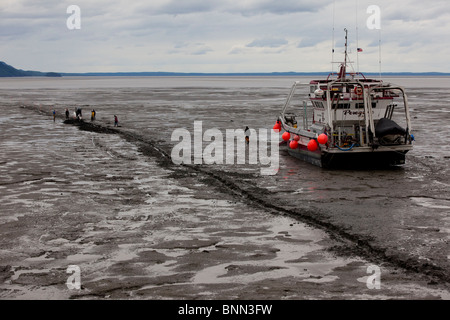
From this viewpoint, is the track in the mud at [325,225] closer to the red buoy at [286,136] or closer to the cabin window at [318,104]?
the red buoy at [286,136]

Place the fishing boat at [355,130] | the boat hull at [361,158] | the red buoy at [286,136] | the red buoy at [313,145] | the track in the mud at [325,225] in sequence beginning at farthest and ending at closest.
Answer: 1. the red buoy at [286,136]
2. the red buoy at [313,145]
3. the boat hull at [361,158]
4. the fishing boat at [355,130]
5. the track in the mud at [325,225]

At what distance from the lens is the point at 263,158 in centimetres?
2433

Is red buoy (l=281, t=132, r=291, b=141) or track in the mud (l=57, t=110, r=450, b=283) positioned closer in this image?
track in the mud (l=57, t=110, r=450, b=283)

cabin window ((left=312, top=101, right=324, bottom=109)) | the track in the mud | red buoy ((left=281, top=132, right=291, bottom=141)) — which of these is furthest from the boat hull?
the track in the mud

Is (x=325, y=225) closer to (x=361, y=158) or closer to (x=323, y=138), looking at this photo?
(x=323, y=138)

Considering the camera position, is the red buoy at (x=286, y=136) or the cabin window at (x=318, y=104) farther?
the red buoy at (x=286, y=136)

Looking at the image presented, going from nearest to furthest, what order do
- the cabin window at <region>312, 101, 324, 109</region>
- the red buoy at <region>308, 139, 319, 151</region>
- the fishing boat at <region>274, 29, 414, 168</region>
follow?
the fishing boat at <region>274, 29, 414, 168</region>
the red buoy at <region>308, 139, 319, 151</region>
the cabin window at <region>312, 101, 324, 109</region>

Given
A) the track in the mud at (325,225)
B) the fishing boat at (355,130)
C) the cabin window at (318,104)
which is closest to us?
the track in the mud at (325,225)

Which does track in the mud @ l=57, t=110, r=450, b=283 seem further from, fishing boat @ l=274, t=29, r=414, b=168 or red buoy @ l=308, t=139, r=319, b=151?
fishing boat @ l=274, t=29, r=414, b=168

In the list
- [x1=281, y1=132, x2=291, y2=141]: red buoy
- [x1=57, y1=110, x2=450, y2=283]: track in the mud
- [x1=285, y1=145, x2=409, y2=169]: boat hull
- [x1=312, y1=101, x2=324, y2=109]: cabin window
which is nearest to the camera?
[x1=57, y1=110, x2=450, y2=283]: track in the mud

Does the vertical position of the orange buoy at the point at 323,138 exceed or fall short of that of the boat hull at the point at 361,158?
it exceeds it

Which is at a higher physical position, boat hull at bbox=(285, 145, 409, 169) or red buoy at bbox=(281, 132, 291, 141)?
red buoy at bbox=(281, 132, 291, 141)

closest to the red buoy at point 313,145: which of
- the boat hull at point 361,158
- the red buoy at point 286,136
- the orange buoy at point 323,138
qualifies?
the boat hull at point 361,158

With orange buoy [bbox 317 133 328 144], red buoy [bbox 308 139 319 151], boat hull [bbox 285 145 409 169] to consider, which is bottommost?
boat hull [bbox 285 145 409 169]
